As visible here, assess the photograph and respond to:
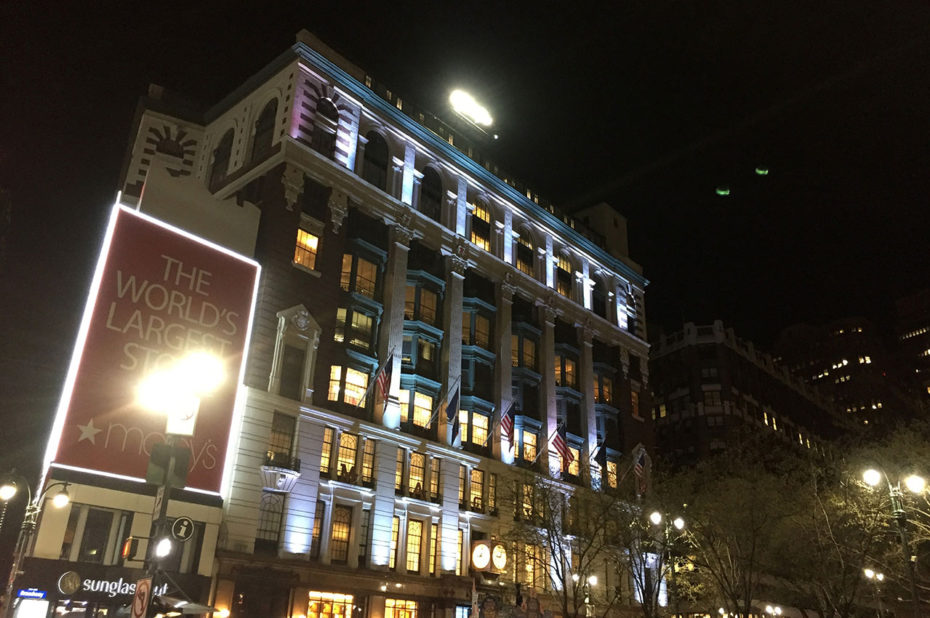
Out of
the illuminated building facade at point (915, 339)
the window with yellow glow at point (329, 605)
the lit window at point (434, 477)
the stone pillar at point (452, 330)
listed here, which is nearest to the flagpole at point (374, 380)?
the stone pillar at point (452, 330)

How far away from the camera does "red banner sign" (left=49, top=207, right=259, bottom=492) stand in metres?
29.1

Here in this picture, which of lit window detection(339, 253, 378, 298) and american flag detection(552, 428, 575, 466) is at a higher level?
lit window detection(339, 253, 378, 298)

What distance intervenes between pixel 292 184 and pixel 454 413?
17.5 metres

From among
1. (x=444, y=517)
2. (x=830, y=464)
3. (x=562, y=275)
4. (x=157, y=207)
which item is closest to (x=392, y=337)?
(x=444, y=517)

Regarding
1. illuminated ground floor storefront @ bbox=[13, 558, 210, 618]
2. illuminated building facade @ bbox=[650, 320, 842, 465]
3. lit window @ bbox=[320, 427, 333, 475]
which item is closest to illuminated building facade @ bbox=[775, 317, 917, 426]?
illuminated building facade @ bbox=[650, 320, 842, 465]

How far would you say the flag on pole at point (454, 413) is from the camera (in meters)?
43.8

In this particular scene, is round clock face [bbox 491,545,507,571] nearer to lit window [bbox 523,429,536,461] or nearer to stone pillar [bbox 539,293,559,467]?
stone pillar [bbox 539,293,559,467]

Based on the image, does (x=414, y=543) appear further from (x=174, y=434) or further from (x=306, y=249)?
(x=174, y=434)

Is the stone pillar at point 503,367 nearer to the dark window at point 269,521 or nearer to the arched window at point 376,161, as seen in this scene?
the arched window at point 376,161

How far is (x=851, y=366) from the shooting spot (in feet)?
554

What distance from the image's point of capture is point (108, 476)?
28984 mm

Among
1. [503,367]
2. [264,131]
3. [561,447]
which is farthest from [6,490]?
[503,367]

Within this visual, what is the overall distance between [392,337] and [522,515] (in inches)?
625

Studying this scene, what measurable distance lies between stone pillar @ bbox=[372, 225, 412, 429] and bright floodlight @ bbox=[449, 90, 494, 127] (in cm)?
Answer: 1681
